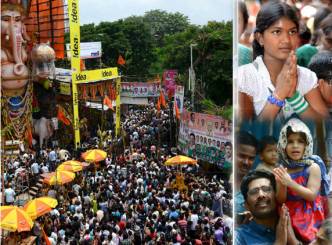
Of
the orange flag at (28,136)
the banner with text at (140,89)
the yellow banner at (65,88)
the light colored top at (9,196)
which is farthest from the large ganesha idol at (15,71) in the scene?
the banner with text at (140,89)

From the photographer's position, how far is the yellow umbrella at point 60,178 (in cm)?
1273

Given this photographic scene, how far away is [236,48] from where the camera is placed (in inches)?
202

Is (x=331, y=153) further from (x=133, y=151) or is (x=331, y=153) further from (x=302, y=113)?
(x=133, y=151)

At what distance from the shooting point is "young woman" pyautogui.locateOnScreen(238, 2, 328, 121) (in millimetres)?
5078

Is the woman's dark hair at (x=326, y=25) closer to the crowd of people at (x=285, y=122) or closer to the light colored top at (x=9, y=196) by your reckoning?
the crowd of people at (x=285, y=122)

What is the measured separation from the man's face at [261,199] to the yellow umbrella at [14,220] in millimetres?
4854

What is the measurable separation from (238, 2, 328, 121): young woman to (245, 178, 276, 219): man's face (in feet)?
2.10

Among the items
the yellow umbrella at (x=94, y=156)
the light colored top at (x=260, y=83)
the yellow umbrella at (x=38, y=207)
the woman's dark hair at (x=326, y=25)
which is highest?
the woman's dark hair at (x=326, y=25)

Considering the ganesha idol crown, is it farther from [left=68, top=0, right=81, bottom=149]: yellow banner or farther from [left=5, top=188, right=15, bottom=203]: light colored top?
[left=5, top=188, right=15, bottom=203]: light colored top

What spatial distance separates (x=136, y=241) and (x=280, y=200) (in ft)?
15.5

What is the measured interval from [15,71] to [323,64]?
17.1 meters

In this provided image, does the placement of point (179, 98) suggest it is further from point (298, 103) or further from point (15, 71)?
point (298, 103)

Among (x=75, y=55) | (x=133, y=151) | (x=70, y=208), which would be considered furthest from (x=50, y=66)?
(x=70, y=208)

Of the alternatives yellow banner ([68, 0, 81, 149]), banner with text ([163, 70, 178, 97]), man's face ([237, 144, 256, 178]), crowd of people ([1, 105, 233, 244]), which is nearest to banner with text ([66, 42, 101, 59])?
banner with text ([163, 70, 178, 97])
